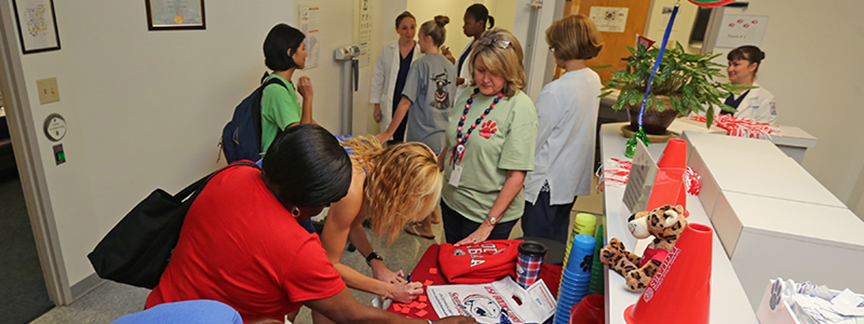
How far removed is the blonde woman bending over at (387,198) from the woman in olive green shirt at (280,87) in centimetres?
106

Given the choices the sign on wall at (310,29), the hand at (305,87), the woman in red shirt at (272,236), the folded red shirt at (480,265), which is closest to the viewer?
the woman in red shirt at (272,236)

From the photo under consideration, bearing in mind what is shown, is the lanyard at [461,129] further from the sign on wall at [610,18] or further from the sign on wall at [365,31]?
the sign on wall at [610,18]

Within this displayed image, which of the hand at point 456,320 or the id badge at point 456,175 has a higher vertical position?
the id badge at point 456,175

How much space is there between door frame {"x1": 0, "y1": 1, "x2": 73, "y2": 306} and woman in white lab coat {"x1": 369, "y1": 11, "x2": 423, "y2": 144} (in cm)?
249

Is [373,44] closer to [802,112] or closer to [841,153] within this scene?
[802,112]

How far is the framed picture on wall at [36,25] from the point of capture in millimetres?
1969

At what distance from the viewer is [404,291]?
146 cm

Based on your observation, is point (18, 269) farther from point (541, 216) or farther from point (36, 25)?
point (541, 216)

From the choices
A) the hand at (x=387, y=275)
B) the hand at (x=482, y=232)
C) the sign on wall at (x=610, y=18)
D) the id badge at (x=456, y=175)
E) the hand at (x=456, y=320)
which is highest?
the sign on wall at (x=610, y=18)

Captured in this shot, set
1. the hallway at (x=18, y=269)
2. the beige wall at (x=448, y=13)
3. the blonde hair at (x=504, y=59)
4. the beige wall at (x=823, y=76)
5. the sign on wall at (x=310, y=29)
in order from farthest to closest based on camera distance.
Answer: the beige wall at (x=448, y=13)
the beige wall at (x=823, y=76)
the sign on wall at (x=310, y=29)
the hallway at (x=18, y=269)
the blonde hair at (x=504, y=59)

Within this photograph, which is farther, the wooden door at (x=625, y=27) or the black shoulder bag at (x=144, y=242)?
the wooden door at (x=625, y=27)

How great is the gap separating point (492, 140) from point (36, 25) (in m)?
1.91

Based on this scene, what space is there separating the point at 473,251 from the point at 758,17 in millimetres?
3636

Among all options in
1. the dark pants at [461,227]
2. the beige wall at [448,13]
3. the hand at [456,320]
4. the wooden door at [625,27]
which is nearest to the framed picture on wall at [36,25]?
the dark pants at [461,227]
